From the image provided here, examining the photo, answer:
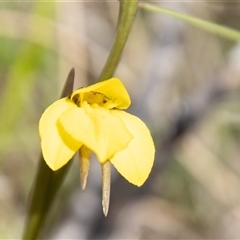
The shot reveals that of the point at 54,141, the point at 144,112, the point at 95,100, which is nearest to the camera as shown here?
the point at 54,141

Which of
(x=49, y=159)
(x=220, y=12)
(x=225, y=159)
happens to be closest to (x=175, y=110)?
(x=225, y=159)

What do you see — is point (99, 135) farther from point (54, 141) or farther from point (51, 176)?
point (51, 176)

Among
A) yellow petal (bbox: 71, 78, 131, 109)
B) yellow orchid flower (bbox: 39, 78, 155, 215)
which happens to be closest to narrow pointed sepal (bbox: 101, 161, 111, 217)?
yellow orchid flower (bbox: 39, 78, 155, 215)

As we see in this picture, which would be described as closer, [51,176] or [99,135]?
[99,135]

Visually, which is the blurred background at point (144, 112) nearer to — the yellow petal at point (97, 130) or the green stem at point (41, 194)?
the green stem at point (41, 194)

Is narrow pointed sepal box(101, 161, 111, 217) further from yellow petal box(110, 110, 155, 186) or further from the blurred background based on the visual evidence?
the blurred background

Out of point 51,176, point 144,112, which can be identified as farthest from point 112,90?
point 144,112
